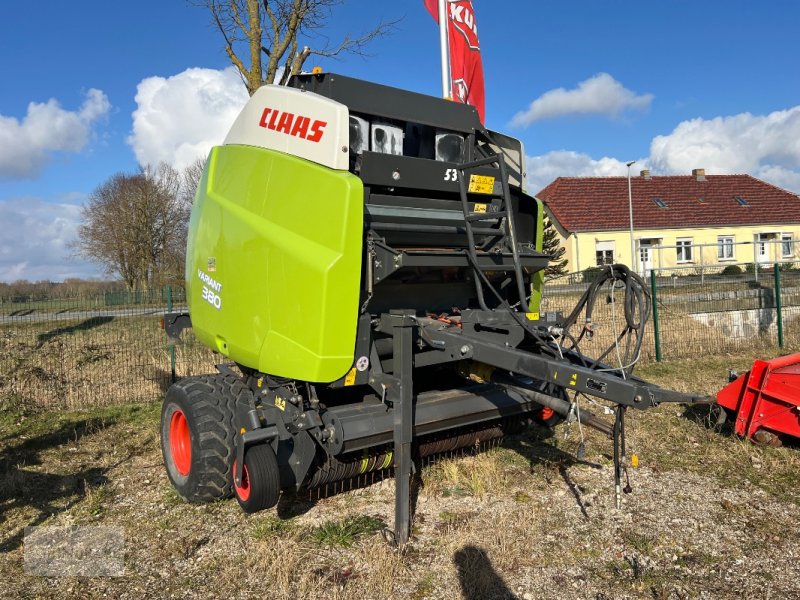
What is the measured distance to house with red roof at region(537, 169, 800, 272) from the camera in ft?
98.8

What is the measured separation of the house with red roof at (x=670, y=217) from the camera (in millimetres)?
30125

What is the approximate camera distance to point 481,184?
15.2ft

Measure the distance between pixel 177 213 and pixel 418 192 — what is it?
27.8 meters

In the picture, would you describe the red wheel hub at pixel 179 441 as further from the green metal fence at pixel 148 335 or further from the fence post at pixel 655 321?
the fence post at pixel 655 321

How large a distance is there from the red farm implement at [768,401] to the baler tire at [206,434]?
4.19m

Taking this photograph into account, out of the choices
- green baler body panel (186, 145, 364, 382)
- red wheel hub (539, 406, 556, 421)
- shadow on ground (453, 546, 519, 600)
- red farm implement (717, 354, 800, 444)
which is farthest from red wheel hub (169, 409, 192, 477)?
red farm implement (717, 354, 800, 444)

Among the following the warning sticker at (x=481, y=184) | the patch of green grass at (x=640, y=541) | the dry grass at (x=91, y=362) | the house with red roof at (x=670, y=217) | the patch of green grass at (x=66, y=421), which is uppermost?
the house with red roof at (x=670, y=217)

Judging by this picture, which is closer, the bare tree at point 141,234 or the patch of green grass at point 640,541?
the patch of green grass at point 640,541

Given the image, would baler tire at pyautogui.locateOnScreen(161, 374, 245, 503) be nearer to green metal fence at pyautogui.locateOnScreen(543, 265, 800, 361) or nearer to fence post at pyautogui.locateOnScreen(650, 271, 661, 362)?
green metal fence at pyautogui.locateOnScreen(543, 265, 800, 361)

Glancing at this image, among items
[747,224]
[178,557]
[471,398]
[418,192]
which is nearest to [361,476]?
[471,398]

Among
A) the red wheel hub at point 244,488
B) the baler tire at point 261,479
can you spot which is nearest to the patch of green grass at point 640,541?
the baler tire at point 261,479

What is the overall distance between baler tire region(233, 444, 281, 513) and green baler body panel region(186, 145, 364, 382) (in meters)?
0.51

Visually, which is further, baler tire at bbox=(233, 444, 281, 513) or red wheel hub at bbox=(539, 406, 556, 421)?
red wheel hub at bbox=(539, 406, 556, 421)

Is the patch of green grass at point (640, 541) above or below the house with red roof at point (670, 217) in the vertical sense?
below
